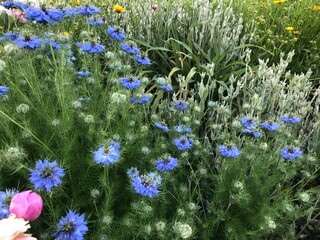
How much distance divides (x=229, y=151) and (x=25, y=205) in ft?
3.17

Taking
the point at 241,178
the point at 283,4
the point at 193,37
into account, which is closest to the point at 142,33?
the point at 193,37

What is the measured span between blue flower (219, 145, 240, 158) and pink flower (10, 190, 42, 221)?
2.90 feet

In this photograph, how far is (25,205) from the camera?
0.89m

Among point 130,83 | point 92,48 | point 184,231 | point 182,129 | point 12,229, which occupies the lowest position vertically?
point 182,129

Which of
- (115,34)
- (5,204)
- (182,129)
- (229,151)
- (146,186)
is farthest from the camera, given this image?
(115,34)

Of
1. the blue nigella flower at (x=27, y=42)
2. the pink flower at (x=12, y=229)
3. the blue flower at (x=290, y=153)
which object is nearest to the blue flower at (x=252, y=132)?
the blue flower at (x=290, y=153)

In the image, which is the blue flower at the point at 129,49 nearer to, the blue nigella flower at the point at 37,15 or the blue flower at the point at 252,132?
the blue nigella flower at the point at 37,15

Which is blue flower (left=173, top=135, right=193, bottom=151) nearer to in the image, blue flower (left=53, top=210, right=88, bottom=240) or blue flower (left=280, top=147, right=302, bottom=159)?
blue flower (left=280, top=147, right=302, bottom=159)

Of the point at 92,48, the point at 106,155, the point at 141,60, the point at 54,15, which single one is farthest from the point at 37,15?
the point at 106,155

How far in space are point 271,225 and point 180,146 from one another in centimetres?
50

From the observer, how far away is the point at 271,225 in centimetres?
153

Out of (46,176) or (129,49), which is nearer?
(46,176)

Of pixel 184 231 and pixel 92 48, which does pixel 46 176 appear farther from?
pixel 92 48

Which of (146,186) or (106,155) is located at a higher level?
(106,155)
